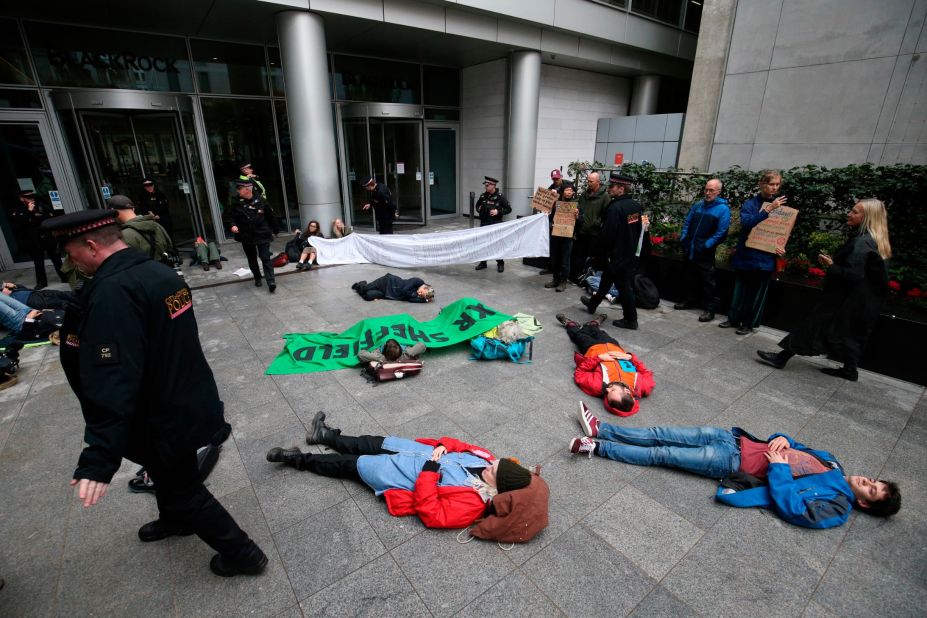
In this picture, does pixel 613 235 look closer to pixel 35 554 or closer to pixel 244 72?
pixel 35 554

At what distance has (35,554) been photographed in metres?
3.02

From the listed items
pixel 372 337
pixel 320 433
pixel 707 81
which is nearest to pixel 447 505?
pixel 320 433

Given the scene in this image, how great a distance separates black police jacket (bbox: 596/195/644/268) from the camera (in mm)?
6430

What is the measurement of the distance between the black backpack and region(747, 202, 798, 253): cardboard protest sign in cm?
175

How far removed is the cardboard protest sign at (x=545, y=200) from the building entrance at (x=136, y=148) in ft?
27.0

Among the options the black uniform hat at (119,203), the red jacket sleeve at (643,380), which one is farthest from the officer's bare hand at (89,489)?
the black uniform hat at (119,203)

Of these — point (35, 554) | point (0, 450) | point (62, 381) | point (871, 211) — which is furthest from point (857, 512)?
point (62, 381)

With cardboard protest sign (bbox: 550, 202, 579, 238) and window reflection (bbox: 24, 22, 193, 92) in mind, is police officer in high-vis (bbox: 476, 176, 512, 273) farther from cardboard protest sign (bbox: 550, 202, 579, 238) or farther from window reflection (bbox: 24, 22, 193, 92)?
window reflection (bbox: 24, 22, 193, 92)

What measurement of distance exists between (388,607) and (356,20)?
1129 centimetres

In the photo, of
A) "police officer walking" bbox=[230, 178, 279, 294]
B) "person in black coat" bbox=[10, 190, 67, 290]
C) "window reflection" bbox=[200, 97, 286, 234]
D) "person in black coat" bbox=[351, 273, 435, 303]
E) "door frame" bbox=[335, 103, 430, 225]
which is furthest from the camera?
"door frame" bbox=[335, 103, 430, 225]

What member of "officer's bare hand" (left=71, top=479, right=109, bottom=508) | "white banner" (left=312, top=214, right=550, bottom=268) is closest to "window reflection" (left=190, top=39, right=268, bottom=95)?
"white banner" (left=312, top=214, right=550, bottom=268)

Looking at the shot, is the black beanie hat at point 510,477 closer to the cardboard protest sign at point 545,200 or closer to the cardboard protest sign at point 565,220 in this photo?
the cardboard protest sign at point 565,220

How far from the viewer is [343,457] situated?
369cm

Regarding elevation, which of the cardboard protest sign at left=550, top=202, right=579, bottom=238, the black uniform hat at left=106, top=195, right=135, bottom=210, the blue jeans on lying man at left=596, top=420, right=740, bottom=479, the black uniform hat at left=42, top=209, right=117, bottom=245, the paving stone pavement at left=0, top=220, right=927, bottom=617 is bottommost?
the paving stone pavement at left=0, top=220, right=927, bottom=617
